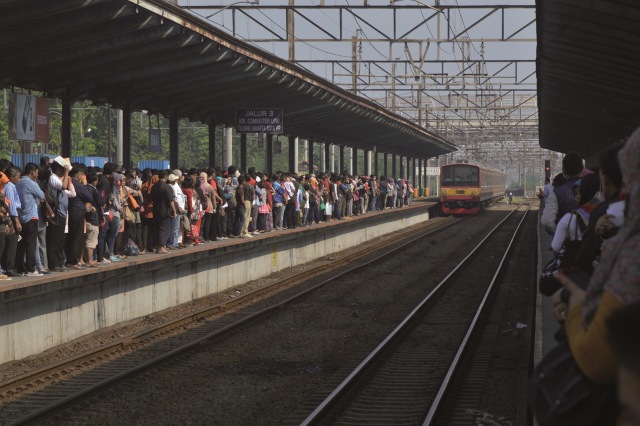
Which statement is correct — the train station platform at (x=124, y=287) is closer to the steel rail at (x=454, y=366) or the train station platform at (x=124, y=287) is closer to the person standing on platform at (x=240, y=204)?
the person standing on platform at (x=240, y=204)

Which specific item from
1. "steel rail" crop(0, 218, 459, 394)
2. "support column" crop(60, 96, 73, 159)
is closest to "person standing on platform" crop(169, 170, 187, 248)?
"steel rail" crop(0, 218, 459, 394)

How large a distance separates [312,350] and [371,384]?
7.60ft

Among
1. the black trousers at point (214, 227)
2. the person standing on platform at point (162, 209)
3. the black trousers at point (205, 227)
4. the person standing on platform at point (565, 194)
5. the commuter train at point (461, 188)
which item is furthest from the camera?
the commuter train at point (461, 188)

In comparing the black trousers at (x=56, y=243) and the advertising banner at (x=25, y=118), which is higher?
the advertising banner at (x=25, y=118)

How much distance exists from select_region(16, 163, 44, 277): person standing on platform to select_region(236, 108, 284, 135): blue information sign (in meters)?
11.6

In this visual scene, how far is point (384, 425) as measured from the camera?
8992mm

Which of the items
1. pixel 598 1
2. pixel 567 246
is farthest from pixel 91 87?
pixel 567 246

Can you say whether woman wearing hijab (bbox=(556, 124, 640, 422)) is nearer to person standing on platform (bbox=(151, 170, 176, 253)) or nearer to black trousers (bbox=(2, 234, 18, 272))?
black trousers (bbox=(2, 234, 18, 272))

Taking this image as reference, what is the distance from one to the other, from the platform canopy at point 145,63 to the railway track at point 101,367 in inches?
176

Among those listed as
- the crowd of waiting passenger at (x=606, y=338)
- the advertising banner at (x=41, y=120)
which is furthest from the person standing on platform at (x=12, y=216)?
the crowd of waiting passenger at (x=606, y=338)

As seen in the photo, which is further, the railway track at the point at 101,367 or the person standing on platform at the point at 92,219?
the person standing on platform at the point at 92,219

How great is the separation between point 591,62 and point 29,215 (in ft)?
32.7

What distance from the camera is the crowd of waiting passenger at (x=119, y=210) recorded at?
43.5ft

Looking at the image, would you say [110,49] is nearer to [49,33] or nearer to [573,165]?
[49,33]
